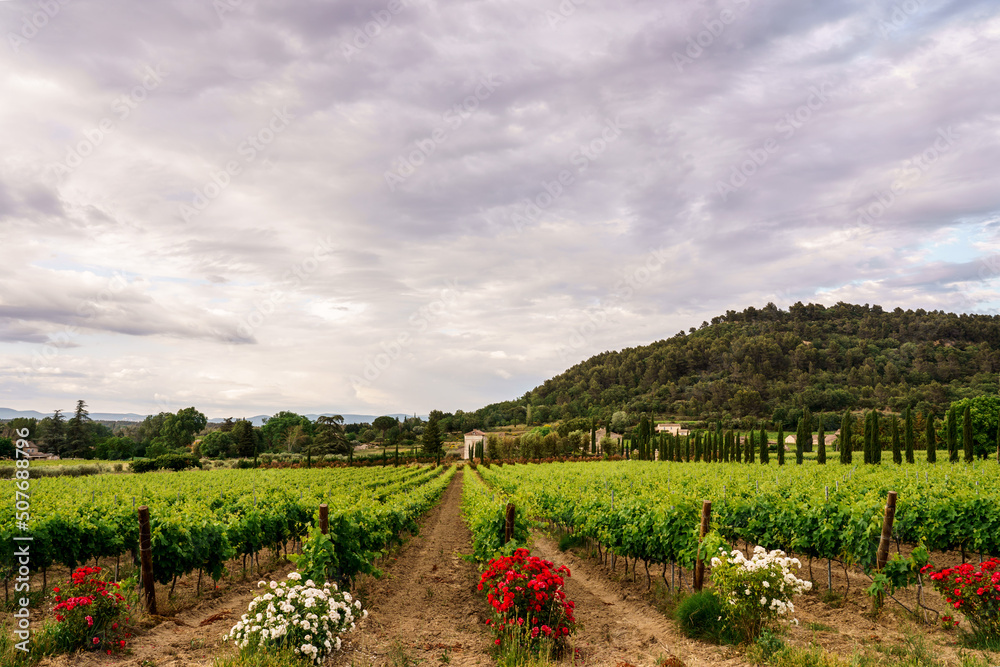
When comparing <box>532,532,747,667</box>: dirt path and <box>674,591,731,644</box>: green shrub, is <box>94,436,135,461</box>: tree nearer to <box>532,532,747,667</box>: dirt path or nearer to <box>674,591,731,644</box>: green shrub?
<box>532,532,747,667</box>: dirt path

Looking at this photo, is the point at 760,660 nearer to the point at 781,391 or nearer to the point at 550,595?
the point at 550,595

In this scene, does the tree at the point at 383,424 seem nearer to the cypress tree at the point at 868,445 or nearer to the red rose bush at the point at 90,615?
the cypress tree at the point at 868,445

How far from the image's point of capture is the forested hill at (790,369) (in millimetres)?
106625

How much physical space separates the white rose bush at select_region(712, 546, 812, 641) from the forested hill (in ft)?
321

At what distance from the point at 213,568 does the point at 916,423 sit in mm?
80720

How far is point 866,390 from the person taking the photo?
108 meters

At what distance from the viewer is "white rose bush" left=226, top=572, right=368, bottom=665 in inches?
234

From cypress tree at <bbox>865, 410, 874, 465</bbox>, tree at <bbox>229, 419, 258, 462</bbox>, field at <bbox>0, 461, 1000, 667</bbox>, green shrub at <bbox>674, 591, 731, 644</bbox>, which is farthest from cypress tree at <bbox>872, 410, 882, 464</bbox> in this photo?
tree at <bbox>229, 419, 258, 462</bbox>

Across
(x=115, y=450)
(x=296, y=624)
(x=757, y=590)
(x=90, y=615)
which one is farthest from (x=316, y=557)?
(x=115, y=450)

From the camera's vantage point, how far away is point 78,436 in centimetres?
8162

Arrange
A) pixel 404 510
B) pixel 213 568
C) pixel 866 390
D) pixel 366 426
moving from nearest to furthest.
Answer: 1. pixel 213 568
2. pixel 404 510
3. pixel 866 390
4. pixel 366 426

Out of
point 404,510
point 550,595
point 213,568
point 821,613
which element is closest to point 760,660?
point 550,595

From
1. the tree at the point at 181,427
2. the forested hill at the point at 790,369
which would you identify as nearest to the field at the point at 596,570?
the forested hill at the point at 790,369

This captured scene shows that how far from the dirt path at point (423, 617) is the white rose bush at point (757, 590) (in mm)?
3262
